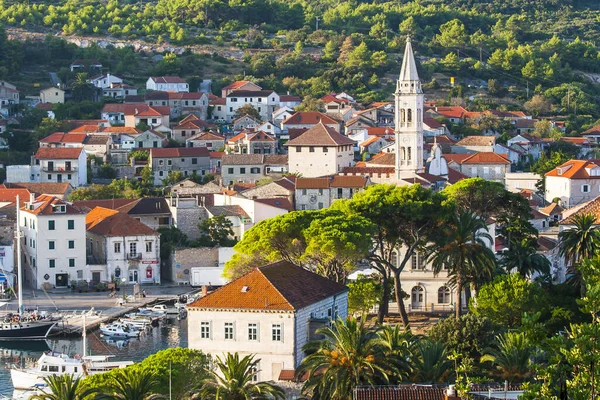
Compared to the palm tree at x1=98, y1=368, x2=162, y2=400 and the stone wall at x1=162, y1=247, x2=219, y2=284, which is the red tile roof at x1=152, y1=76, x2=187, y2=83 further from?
the palm tree at x1=98, y1=368, x2=162, y2=400

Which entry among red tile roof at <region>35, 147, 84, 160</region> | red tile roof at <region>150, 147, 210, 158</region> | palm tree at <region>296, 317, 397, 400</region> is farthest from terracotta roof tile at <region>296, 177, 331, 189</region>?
palm tree at <region>296, 317, 397, 400</region>

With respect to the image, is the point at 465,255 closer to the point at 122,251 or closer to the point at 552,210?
the point at 122,251

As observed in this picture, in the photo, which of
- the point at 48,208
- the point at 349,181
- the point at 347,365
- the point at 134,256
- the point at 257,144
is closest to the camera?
the point at 347,365

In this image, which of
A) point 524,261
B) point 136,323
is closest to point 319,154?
point 136,323

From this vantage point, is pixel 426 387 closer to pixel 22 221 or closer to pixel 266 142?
pixel 22 221

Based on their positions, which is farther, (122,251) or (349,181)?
(349,181)

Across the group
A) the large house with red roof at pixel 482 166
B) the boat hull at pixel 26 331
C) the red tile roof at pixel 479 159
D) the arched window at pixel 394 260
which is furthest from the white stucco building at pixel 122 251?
the red tile roof at pixel 479 159
